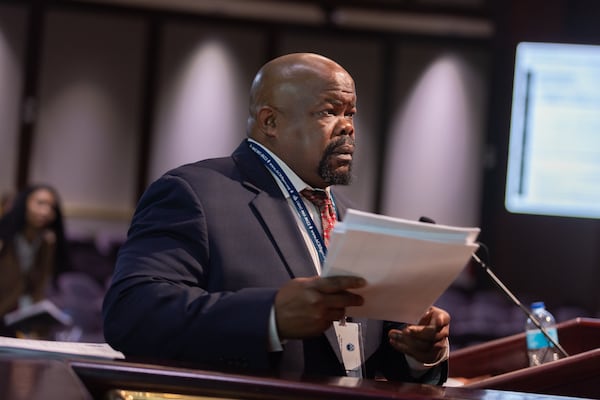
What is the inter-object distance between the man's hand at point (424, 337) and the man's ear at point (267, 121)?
2.01 feet

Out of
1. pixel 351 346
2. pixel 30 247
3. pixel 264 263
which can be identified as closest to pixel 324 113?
pixel 264 263

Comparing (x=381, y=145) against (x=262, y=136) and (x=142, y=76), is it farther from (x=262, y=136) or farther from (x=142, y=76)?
(x=262, y=136)

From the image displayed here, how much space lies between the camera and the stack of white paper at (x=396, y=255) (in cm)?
155

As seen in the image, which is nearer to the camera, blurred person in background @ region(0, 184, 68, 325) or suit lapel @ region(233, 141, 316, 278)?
suit lapel @ region(233, 141, 316, 278)

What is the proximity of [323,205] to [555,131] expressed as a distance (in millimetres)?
4997

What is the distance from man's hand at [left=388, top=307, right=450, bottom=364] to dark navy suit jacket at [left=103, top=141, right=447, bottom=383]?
0.13m

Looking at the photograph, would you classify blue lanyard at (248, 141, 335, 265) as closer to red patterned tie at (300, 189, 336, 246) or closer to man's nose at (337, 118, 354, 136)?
red patterned tie at (300, 189, 336, 246)

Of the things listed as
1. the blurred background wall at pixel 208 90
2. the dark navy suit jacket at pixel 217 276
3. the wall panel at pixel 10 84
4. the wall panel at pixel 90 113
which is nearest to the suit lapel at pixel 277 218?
the dark navy suit jacket at pixel 217 276

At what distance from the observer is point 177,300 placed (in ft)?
5.85

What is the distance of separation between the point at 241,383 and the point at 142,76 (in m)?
9.63

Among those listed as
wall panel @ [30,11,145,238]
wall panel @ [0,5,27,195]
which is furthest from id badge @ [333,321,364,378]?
wall panel @ [0,5,27,195]

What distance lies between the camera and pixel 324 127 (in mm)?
2248

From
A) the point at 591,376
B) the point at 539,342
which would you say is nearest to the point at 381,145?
the point at 539,342

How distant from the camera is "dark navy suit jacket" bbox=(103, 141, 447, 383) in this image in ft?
5.72
